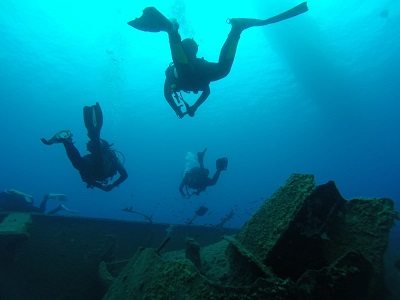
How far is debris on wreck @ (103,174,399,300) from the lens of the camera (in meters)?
1.51

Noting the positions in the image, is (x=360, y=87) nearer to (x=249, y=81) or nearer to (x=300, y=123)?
(x=300, y=123)

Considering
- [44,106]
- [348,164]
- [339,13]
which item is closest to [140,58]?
[339,13]

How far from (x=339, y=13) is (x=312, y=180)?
3499 centimetres

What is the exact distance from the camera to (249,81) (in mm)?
40781

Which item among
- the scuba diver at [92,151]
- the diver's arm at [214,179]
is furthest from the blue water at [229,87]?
the scuba diver at [92,151]

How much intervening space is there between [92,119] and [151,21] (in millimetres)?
2304

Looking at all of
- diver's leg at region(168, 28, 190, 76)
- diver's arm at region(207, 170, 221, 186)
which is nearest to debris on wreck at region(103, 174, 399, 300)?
diver's leg at region(168, 28, 190, 76)

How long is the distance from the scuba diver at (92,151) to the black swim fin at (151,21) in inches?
76.5

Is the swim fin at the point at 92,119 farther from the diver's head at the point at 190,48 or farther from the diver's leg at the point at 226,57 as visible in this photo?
the diver's leg at the point at 226,57

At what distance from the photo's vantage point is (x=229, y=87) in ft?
143

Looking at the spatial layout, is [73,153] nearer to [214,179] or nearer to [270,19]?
[270,19]

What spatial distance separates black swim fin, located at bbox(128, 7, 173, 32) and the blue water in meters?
8.12

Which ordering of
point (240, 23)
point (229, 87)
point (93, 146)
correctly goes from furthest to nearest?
point (229, 87), point (93, 146), point (240, 23)

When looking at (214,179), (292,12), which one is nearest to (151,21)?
(292,12)
